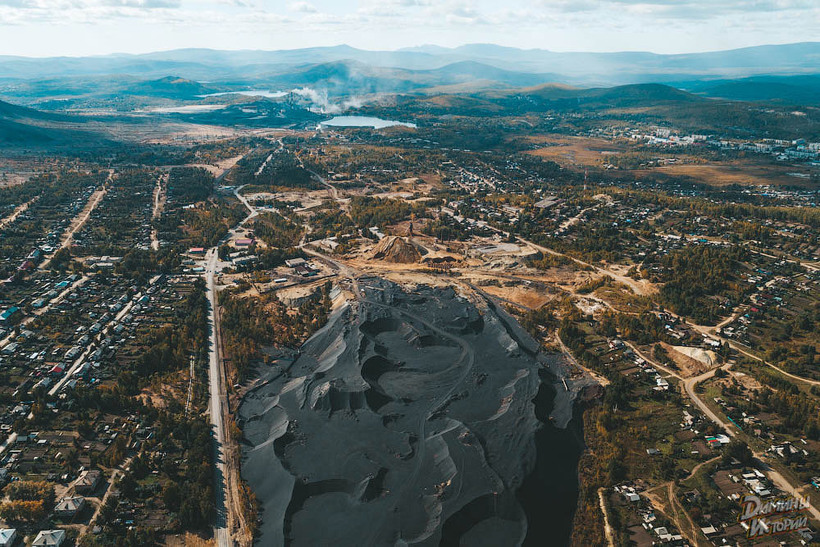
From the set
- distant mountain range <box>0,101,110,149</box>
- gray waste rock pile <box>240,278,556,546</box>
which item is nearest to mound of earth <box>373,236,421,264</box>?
gray waste rock pile <box>240,278,556,546</box>

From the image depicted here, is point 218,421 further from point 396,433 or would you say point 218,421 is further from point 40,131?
point 40,131

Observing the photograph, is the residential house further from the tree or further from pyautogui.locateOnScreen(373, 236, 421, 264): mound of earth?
pyautogui.locateOnScreen(373, 236, 421, 264): mound of earth

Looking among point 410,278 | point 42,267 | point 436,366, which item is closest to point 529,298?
point 410,278

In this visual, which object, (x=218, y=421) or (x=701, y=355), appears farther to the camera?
(x=701, y=355)

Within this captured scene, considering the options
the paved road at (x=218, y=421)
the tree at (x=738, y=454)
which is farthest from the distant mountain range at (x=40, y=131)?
the tree at (x=738, y=454)

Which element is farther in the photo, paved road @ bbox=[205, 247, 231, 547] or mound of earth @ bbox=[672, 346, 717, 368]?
mound of earth @ bbox=[672, 346, 717, 368]

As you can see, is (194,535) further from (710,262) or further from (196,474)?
(710,262)

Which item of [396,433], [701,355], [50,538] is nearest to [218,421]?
[50,538]
